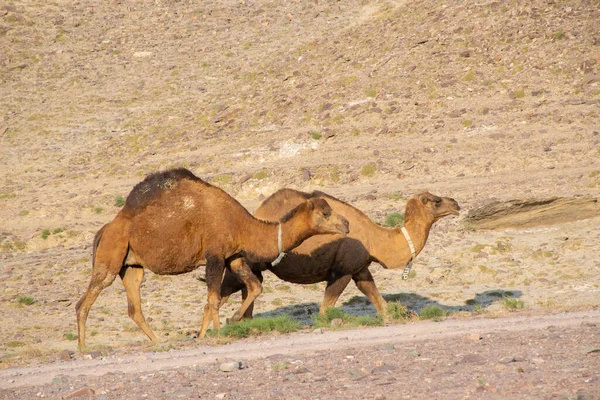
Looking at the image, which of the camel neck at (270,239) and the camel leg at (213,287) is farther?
the camel neck at (270,239)

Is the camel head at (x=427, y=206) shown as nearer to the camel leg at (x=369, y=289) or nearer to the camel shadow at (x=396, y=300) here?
the camel leg at (x=369, y=289)

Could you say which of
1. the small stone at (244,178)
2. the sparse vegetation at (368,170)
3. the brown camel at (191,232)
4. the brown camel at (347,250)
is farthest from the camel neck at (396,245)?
the small stone at (244,178)

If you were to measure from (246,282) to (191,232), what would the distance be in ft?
3.52

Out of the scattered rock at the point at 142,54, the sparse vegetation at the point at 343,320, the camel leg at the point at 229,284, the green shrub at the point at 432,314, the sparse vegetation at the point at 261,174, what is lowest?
the green shrub at the point at 432,314

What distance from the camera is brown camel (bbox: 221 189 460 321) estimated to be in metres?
15.0

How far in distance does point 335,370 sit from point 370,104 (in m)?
24.6

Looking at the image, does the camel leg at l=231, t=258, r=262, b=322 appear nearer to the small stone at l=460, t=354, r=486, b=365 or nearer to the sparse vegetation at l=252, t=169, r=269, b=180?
the small stone at l=460, t=354, r=486, b=365

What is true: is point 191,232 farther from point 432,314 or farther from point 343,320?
point 432,314

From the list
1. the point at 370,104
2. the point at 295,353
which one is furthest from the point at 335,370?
the point at 370,104

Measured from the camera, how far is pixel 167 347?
12.6 meters

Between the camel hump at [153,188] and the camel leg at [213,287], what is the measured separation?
4.01 ft

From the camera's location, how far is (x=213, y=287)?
13984mm

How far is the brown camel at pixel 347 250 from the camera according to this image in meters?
15.0

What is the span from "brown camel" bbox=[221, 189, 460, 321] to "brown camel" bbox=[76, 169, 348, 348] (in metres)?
0.50
